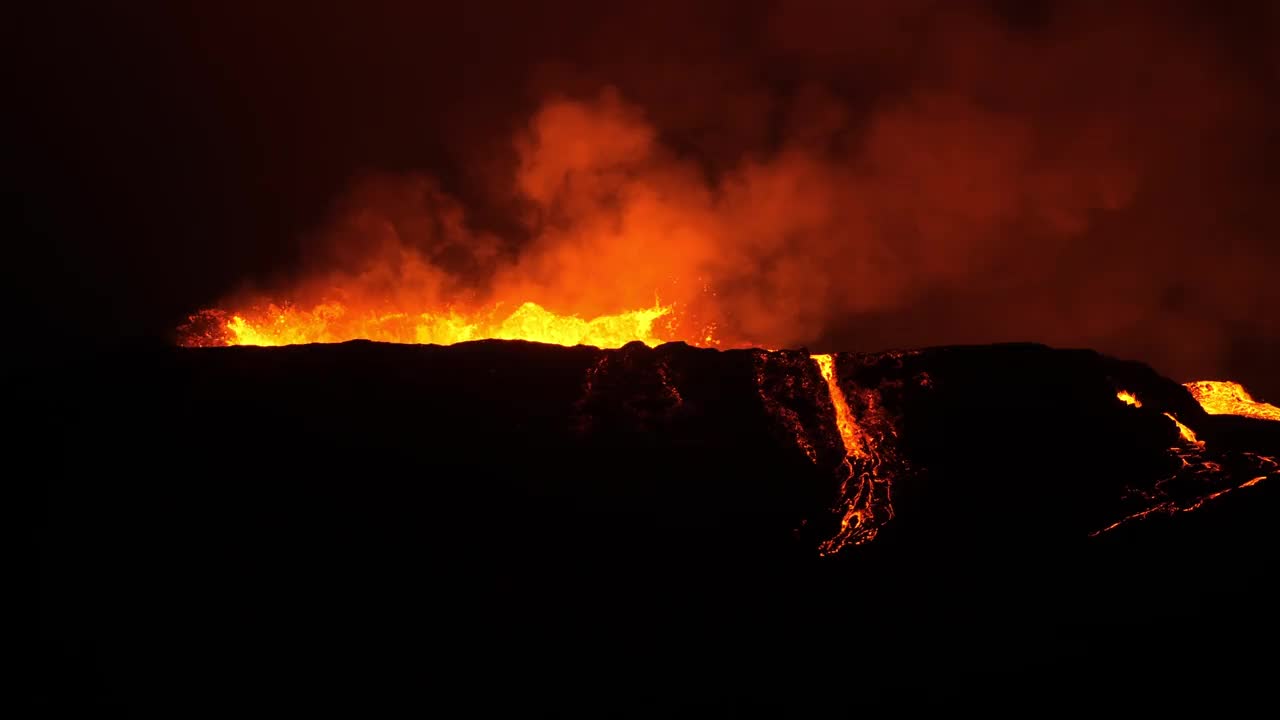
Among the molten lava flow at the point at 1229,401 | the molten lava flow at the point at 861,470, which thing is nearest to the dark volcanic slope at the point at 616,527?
the molten lava flow at the point at 861,470

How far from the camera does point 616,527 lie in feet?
90.6

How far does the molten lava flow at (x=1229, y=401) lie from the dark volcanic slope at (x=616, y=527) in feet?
31.0

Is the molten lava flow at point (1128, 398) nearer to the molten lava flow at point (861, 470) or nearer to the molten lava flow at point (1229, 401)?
the molten lava flow at point (861, 470)

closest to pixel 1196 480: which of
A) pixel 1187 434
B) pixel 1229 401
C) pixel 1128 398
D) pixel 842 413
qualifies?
pixel 1187 434

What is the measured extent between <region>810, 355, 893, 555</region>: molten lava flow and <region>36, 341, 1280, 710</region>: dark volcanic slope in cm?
29

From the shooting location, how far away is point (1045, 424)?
3083 centimetres

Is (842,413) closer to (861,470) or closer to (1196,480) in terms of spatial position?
(861,470)

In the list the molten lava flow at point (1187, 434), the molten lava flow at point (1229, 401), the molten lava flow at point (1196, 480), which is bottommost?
the molten lava flow at point (1196, 480)

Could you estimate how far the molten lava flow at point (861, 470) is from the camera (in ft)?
91.4

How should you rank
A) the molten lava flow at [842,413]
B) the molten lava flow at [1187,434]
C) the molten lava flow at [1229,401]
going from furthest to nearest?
the molten lava flow at [1229,401]
the molten lava flow at [842,413]
the molten lava flow at [1187,434]

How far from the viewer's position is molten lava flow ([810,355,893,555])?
2784 cm

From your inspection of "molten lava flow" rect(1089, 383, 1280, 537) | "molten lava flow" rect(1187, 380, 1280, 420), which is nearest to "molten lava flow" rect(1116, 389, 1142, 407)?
"molten lava flow" rect(1089, 383, 1280, 537)

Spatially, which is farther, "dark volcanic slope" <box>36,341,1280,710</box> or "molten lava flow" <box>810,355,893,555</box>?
"molten lava flow" <box>810,355,893,555</box>

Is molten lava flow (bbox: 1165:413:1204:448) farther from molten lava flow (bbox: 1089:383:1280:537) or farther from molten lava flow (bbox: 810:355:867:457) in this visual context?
molten lava flow (bbox: 810:355:867:457)
